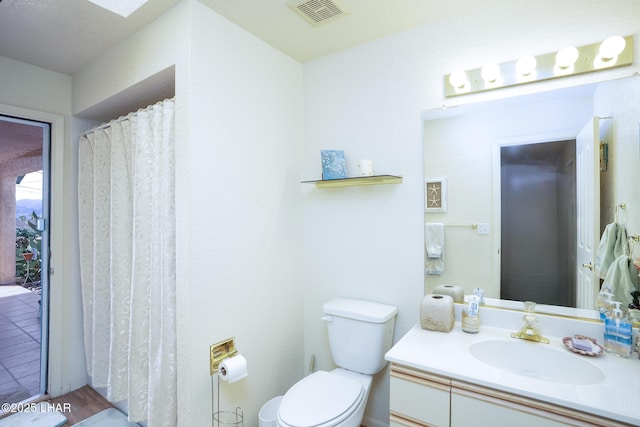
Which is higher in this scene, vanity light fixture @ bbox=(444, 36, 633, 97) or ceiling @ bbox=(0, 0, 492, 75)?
ceiling @ bbox=(0, 0, 492, 75)

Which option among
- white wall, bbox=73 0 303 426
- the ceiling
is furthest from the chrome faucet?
the ceiling

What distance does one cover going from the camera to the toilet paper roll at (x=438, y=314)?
158 cm

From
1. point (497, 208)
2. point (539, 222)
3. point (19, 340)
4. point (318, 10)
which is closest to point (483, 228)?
point (497, 208)

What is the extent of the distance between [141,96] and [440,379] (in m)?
2.39

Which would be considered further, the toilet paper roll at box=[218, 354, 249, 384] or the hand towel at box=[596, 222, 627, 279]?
the toilet paper roll at box=[218, 354, 249, 384]

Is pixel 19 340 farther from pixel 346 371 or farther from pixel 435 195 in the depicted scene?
pixel 435 195

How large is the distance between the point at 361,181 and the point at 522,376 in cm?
122

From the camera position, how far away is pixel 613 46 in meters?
1.33

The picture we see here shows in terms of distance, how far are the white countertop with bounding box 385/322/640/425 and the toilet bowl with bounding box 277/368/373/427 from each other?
389 mm

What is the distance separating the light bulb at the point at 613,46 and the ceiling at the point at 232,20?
558mm

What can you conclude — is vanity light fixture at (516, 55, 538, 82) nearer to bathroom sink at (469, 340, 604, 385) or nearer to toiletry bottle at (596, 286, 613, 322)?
toiletry bottle at (596, 286, 613, 322)

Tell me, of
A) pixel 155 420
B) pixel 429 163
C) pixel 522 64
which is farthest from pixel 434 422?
pixel 522 64

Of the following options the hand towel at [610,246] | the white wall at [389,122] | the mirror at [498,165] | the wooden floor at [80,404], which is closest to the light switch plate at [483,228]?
the mirror at [498,165]

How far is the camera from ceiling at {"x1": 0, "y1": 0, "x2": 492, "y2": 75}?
1607mm
